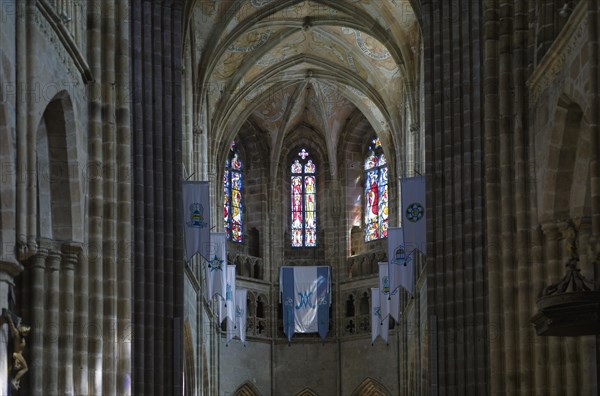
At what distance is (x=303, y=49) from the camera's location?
159ft

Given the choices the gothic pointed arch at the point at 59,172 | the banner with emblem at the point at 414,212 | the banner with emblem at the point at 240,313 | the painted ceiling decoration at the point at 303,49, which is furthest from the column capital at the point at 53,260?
the banner with emblem at the point at 240,313

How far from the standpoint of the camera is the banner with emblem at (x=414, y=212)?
3403 centimetres

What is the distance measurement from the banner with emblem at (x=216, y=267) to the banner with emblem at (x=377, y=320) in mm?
6842

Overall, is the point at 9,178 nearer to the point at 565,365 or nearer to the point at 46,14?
the point at 46,14

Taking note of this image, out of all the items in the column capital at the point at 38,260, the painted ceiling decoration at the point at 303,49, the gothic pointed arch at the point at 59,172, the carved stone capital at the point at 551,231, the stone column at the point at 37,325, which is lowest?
the stone column at the point at 37,325

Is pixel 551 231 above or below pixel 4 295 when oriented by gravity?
above

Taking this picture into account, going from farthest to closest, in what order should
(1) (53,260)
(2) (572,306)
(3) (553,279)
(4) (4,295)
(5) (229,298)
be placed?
(5) (229,298), (3) (553,279), (1) (53,260), (4) (4,295), (2) (572,306)

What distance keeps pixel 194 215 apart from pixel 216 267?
649 centimetres

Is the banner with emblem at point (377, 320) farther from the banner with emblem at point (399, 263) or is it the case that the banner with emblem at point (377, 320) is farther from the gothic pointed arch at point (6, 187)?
the gothic pointed arch at point (6, 187)

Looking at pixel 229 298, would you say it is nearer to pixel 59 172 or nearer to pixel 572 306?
pixel 59 172

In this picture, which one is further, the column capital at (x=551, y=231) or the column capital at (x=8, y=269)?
the column capital at (x=551, y=231)

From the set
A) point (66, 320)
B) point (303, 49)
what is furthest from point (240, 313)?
point (66, 320)

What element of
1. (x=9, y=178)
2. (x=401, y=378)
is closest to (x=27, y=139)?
(x=9, y=178)

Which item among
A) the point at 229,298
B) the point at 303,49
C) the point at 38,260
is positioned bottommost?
the point at 38,260
